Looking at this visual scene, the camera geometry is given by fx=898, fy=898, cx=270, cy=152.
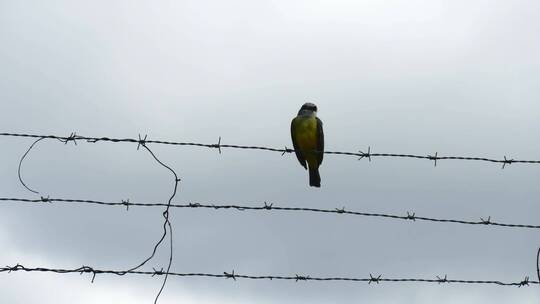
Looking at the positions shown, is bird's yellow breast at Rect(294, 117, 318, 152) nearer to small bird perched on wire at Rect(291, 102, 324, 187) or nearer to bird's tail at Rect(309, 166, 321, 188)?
small bird perched on wire at Rect(291, 102, 324, 187)

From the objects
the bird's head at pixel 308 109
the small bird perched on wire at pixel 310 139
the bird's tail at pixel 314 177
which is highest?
the bird's head at pixel 308 109

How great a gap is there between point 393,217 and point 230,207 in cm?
135

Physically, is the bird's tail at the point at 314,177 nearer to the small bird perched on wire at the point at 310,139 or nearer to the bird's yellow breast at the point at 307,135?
the small bird perched on wire at the point at 310,139

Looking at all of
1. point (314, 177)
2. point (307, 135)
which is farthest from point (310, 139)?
point (314, 177)

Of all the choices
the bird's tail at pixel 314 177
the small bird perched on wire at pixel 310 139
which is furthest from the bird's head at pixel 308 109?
the bird's tail at pixel 314 177

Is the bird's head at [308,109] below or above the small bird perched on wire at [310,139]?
above

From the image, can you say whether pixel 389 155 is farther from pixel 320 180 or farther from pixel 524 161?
pixel 320 180

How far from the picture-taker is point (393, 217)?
7391 mm

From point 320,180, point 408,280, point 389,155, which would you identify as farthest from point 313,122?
point 408,280

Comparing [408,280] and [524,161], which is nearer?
[408,280]

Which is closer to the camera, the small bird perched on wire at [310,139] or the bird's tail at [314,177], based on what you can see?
the small bird perched on wire at [310,139]

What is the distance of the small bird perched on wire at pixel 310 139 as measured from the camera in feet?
42.6

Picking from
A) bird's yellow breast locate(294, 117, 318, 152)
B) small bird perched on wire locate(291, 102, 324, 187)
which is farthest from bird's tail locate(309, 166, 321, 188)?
bird's yellow breast locate(294, 117, 318, 152)

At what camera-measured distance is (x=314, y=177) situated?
43.6 ft
